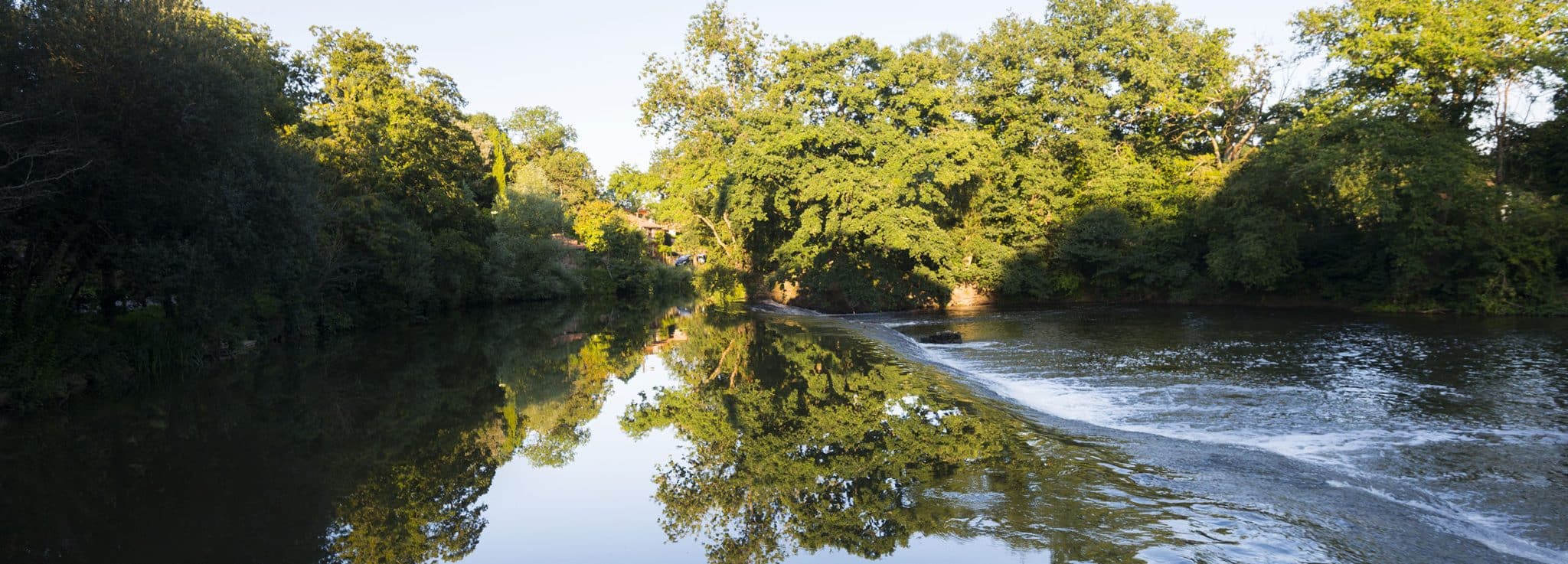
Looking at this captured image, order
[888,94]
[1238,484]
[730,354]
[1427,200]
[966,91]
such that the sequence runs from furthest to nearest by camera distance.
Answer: [966,91] < [888,94] < [1427,200] < [730,354] < [1238,484]

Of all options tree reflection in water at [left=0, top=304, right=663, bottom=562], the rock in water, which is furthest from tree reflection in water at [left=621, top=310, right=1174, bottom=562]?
the rock in water

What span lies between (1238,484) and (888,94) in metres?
30.2

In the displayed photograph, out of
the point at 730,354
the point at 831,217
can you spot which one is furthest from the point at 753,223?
the point at 730,354

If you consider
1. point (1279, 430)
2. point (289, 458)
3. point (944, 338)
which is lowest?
point (289, 458)

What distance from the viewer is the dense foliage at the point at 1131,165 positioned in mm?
26156

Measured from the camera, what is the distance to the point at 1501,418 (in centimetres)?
1072

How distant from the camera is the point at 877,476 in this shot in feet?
29.1

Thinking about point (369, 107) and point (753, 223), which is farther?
point (753, 223)

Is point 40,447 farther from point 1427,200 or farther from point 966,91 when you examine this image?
point 966,91

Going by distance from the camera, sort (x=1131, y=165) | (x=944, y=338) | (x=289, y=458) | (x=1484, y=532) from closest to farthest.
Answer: (x=1484, y=532) → (x=289, y=458) → (x=944, y=338) → (x=1131, y=165)

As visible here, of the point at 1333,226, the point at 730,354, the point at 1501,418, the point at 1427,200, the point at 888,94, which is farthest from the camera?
the point at 888,94

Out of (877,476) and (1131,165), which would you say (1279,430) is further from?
(1131,165)

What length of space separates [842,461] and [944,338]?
42.2ft

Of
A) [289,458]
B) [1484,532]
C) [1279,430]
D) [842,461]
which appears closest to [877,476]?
[842,461]
